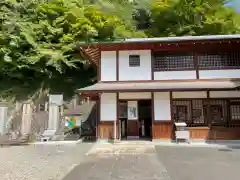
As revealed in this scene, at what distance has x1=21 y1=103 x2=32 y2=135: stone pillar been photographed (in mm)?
14088

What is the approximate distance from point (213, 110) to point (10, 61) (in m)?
14.9

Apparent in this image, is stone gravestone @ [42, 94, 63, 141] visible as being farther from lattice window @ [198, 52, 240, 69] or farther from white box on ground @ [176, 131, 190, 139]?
lattice window @ [198, 52, 240, 69]

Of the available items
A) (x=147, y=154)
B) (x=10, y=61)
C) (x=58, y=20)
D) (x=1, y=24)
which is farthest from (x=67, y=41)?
(x=147, y=154)

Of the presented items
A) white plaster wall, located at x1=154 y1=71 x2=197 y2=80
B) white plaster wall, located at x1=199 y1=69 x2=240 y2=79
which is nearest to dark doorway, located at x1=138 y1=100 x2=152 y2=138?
white plaster wall, located at x1=154 y1=71 x2=197 y2=80

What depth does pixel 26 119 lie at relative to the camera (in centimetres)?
1438

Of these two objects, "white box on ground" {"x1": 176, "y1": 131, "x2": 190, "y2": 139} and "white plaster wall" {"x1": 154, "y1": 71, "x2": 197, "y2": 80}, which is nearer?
"white box on ground" {"x1": 176, "y1": 131, "x2": 190, "y2": 139}

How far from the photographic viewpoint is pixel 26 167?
22.5ft

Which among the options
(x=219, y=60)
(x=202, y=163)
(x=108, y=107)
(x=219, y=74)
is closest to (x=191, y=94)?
(x=219, y=74)

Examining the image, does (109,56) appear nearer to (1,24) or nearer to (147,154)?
(147,154)

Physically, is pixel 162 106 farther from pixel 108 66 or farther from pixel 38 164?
pixel 38 164

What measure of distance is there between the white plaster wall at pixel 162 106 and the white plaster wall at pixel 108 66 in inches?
99.4

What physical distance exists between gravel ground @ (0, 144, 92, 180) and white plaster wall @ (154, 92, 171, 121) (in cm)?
431

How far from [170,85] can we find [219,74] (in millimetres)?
2738

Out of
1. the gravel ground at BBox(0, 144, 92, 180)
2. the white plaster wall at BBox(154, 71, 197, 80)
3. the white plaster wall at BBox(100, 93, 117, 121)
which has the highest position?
the white plaster wall at BBox(154, 71, 197, 80)
